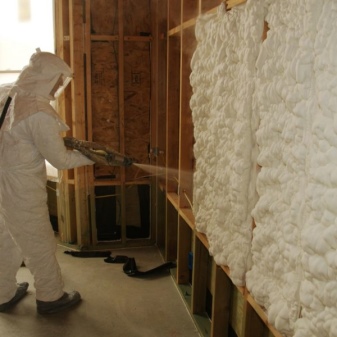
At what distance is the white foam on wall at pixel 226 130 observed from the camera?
60.4 inches

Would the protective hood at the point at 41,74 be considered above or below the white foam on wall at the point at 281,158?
above

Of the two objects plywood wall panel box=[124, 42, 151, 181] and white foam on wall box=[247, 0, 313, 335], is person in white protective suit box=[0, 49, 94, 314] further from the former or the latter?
white foam on wall box=[247, 0, 313, 335]

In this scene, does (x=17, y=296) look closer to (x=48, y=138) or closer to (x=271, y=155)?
(x=48, y=138)

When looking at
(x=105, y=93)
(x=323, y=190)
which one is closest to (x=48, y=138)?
(x=105, y=93)

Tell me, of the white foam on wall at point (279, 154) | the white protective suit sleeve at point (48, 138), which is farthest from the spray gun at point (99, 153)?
the white foam on wall at point (279, 154)

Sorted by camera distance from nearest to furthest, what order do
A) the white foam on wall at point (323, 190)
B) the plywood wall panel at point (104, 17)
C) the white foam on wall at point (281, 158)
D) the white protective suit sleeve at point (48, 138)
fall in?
1. the white foam on wall at point (323, 190)
2. the white foam on wall at point (281, 158)
3. the white protective suit sleeve at point (48, 138)
4. the plywood wall panel at point (104, 17)

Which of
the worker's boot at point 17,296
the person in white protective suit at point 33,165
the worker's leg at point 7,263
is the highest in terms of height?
the person in white protective suit at point 33,165

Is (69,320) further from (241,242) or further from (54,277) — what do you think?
(241,242)

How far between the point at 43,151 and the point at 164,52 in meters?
1.50

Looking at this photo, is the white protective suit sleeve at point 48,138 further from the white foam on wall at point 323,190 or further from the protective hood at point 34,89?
the white foam on wall at point 323,190

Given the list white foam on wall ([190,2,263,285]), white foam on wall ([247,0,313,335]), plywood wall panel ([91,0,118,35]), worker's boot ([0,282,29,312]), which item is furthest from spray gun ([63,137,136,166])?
white foam on wall ([247,0,313,335])

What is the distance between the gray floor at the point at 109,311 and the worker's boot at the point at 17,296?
0.12 ft

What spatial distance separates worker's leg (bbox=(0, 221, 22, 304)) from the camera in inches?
105

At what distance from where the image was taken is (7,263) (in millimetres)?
2693
